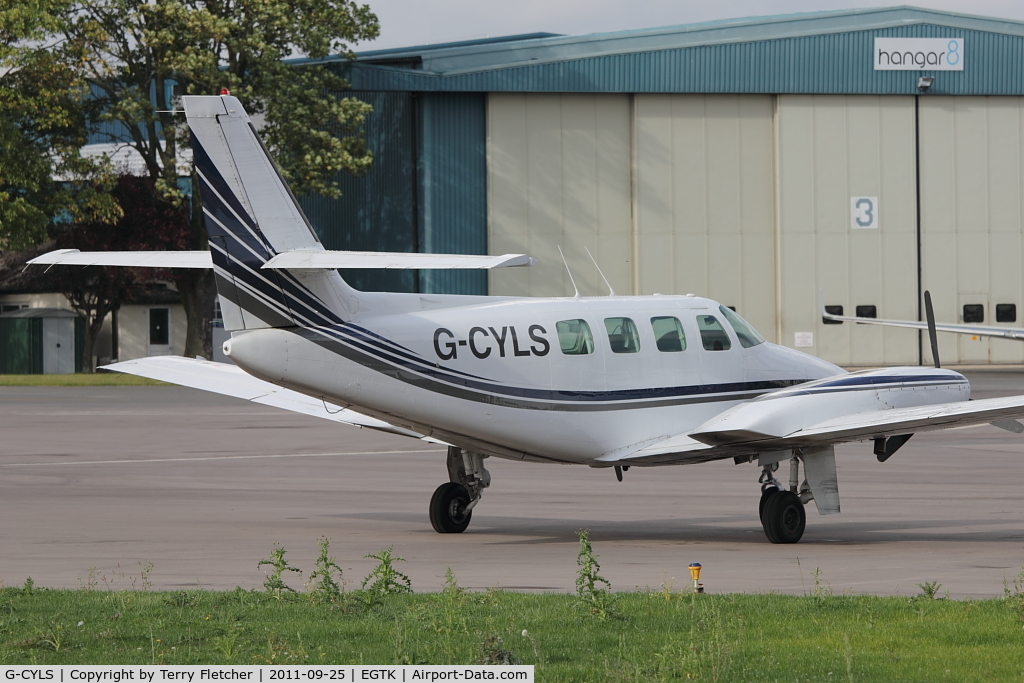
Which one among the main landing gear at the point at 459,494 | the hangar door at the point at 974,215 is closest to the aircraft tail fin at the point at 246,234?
the main landing gear at the point at 459,494

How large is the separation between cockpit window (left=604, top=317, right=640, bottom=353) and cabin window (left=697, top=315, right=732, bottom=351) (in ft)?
2.96

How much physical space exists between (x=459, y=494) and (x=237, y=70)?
127 feet

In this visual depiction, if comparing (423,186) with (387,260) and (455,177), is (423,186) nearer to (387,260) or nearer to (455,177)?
(455,177)

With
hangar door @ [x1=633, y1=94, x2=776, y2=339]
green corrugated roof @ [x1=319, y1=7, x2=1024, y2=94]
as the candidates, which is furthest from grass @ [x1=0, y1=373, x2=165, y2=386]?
hangar door @ [x1=633, y1=94, x2=776, y2=339]

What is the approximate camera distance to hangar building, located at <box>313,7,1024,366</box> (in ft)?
174

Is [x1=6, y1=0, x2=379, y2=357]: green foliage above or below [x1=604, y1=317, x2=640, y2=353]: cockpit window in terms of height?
above

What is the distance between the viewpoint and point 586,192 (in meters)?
53.1

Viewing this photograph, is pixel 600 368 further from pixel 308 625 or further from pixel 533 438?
pixel 308 625

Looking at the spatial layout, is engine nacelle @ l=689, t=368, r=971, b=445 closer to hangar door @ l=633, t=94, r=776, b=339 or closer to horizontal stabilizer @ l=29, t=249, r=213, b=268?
horizontal stabilizer @ l=29, t=249, r=213, b=268

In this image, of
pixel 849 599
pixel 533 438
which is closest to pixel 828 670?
pixel 849 599

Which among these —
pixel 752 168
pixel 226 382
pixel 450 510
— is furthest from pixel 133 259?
pixel 752 168

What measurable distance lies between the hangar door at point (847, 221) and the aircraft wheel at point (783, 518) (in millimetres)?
39975

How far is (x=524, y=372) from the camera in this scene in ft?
47.1

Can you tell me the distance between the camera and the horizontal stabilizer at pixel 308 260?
11.8 metres
